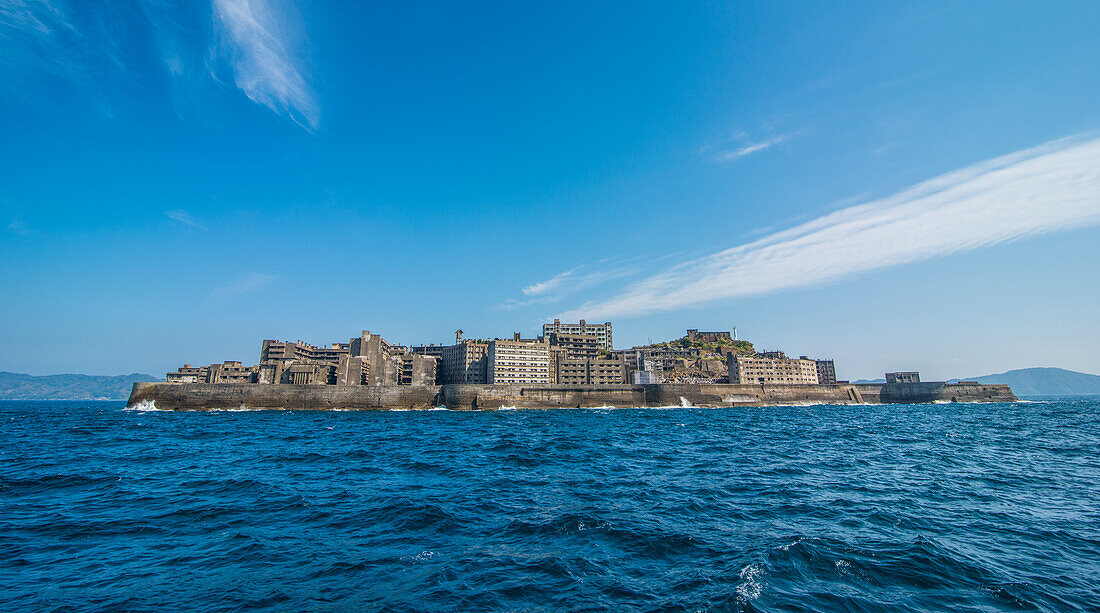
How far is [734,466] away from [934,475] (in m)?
9.32

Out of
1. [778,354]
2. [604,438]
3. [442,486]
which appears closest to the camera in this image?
[442,486]

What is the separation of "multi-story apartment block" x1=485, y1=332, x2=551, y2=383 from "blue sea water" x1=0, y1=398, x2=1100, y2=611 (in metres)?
93.8

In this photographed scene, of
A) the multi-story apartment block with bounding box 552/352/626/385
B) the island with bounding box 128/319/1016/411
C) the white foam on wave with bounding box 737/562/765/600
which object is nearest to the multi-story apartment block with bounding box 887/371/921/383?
the island with bounding box 128/319/1016/411

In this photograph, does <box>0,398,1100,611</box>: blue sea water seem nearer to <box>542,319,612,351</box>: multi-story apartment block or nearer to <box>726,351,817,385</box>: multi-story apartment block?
<box>726,351,817,385</box>: multi-story apartment block

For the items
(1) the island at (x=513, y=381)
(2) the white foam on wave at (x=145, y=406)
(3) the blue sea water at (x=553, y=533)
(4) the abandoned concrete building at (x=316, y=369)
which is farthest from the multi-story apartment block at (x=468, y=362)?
(3) the blue sea water at (x=553, y=533)

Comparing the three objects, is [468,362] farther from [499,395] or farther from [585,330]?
[585,330]

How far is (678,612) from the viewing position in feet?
29.1

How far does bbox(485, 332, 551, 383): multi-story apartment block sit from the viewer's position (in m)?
123

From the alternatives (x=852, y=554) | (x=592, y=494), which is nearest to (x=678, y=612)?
(x=852, y=554)

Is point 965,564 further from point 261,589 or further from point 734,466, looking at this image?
point 261,589

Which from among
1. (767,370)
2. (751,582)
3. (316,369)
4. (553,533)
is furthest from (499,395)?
(751,582)

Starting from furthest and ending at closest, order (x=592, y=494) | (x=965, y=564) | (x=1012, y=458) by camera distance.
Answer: (x=1012, y=458), (x=592, y=494), (x=965, y=564)

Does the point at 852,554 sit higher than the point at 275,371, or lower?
lower

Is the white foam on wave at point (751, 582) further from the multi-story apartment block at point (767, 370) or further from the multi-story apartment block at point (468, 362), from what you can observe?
the multi-story apartment block at point (767, 370)
